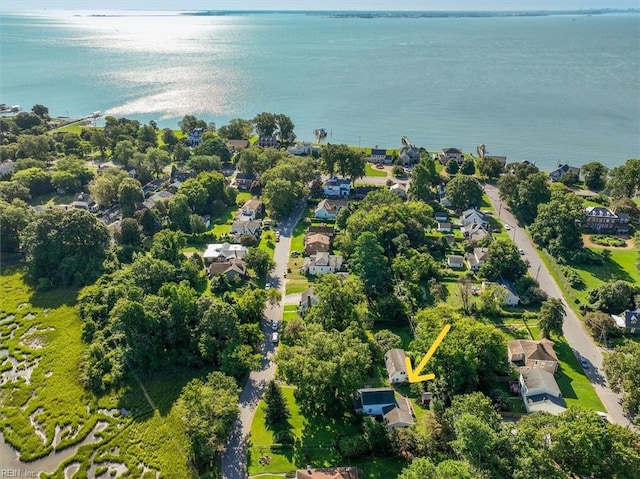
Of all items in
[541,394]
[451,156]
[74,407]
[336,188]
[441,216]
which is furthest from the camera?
[451,156]

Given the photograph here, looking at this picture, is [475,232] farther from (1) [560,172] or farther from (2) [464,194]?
(1) [560,172]

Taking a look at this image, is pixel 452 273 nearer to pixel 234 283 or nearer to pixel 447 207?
pixel 447 207

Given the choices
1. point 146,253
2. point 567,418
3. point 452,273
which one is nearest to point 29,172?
point 146,253

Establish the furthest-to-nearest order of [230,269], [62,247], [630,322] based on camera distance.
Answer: [62,247]
[230,269]
[630,322]

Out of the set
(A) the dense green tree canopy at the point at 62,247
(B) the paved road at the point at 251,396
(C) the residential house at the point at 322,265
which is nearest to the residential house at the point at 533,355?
(C) the residential house at the point at 322,265

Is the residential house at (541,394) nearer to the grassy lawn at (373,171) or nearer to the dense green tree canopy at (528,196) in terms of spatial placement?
the dense green tree canopy at (528,196)

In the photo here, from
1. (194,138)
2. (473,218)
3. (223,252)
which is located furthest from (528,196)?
(194,138)
